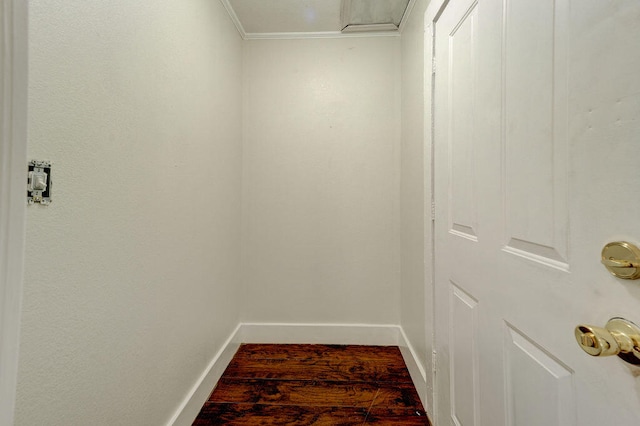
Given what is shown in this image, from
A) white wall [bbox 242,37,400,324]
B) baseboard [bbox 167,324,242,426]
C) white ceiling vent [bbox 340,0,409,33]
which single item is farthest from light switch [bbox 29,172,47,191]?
white ceiling vent [bbox 340,0,409,33]

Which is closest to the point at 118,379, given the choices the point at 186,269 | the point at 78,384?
the point at 78,384

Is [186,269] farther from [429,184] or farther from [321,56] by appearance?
[321,56]

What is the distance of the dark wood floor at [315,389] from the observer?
151 cm

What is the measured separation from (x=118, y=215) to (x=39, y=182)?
0.90 feet

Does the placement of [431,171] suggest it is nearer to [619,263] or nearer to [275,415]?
[619,263]

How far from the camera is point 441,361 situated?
132cm

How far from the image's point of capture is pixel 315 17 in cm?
205

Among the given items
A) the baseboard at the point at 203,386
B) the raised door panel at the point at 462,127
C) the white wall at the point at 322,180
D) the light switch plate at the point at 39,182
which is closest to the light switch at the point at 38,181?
the light switch plate at the point at 39,182

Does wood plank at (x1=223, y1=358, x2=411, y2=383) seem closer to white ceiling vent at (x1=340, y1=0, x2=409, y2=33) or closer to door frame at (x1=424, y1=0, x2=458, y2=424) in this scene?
door frame at (x1=424, y1=0, x2=458, y2=424)

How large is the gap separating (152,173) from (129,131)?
0.18m

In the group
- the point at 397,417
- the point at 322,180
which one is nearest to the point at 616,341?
the point at 397,417

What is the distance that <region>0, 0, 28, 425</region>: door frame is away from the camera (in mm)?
363

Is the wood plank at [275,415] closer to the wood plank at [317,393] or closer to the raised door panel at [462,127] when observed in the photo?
the wood plank at [317,393]

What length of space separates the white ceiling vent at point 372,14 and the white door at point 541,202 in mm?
933
